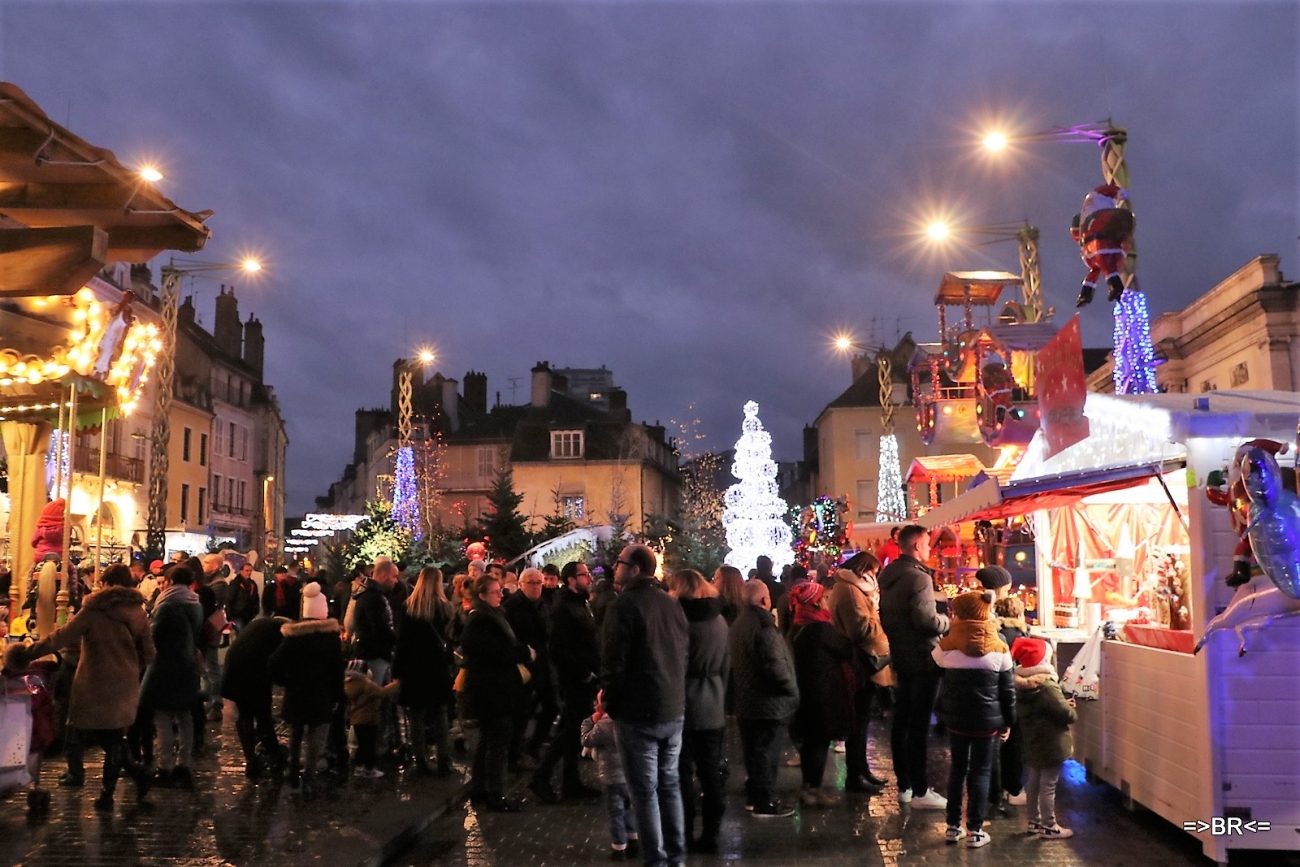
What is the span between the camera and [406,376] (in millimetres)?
28703

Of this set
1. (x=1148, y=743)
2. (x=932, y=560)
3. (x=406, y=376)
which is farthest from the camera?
(x=406, y=376)

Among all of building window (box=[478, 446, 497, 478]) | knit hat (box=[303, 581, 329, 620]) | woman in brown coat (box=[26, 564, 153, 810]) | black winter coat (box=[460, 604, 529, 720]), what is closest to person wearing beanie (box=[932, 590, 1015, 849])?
black winter coat (box=[460, 604, 529, 720])

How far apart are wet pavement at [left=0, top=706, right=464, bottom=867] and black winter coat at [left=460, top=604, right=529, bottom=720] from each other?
2.91ft

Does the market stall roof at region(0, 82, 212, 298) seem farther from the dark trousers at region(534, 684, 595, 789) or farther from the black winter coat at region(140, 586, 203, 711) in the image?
the dark trousers at region(534, 684, 595, 789)

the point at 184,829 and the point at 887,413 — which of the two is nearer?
the point at 184,829

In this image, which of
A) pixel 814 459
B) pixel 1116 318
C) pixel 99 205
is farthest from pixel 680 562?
pixel 814 459

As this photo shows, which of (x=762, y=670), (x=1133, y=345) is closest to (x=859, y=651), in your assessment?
(x=762, y=670)

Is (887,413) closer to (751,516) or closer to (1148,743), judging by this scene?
(751,516)

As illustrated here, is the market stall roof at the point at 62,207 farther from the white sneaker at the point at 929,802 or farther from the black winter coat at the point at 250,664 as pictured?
the white sneaker at the point at 929,802

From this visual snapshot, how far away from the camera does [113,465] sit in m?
36.3

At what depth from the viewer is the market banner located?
9734 millimetres

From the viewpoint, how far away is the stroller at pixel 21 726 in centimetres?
861

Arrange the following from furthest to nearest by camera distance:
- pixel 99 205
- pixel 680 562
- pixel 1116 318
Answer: pixel 680 562 < pixel 1116 318 < pixel 99 205

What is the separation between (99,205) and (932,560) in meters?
15.3
